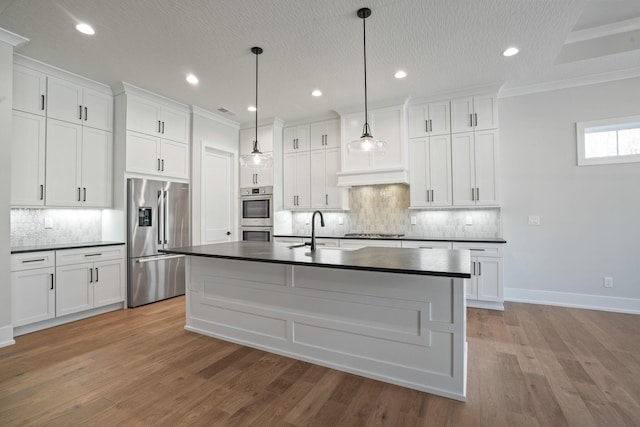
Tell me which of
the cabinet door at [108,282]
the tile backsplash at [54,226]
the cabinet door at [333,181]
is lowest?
the cabinet door at [108,282]

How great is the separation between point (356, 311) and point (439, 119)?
3.39 m

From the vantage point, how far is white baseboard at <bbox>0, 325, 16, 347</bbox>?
295 centimetres

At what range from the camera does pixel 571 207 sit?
4105 mm

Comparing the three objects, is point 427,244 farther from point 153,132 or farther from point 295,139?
point 153,132

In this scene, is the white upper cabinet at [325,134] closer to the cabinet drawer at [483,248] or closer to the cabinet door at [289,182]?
the cabinet door at [289,182]

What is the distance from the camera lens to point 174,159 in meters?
4.74

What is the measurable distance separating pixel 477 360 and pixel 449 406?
79 cm

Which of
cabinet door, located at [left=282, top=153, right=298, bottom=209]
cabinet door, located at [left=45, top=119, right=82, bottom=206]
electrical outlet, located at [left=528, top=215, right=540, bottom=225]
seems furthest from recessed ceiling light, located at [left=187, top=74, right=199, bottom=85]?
electrical outlet, located at [left=528, top=215, right=540, bottom=225]

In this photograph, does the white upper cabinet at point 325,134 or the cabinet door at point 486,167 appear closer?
the cabinet door at point 486,167

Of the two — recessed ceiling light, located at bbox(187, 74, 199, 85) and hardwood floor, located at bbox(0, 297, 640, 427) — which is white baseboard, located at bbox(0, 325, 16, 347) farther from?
recessed ceiling light, located at bbox(187, 74, 199, 85)

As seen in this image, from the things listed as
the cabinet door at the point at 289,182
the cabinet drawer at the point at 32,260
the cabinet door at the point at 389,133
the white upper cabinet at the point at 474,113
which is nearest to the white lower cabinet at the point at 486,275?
the cabinet door at the point at 389,133

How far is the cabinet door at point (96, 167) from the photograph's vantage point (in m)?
3.94

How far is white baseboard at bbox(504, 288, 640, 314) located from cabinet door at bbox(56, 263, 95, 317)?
219 inches

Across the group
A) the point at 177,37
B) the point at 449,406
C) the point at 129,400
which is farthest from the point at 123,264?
the point at 449,406
